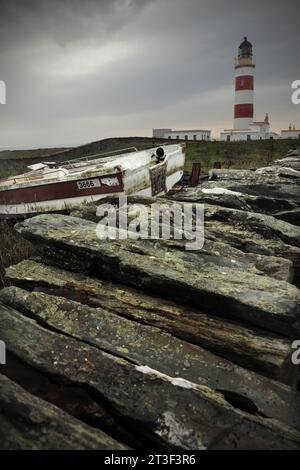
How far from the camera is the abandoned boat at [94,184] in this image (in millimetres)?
9438

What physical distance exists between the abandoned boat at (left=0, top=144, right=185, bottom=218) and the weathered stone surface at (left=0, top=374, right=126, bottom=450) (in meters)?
7.04

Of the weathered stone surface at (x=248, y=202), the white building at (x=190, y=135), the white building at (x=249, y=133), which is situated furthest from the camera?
the white building at (x=190, y=135)

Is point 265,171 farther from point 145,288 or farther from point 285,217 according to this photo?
point 145,288

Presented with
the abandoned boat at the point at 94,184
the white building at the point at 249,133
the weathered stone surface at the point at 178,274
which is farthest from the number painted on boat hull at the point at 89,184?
the white building at the point at 249,133

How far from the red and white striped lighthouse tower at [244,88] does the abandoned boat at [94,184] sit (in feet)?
164

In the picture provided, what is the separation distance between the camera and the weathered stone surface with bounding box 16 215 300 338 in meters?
3.77

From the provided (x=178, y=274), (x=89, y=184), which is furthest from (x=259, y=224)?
(x=89, y=184)

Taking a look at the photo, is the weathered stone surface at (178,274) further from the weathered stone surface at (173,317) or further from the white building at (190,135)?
the white building at (190,135)

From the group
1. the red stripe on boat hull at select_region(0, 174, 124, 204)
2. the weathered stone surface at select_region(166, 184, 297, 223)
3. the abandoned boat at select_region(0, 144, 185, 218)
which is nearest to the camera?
the weathered stone surface at select_region(166, 184, 297, 223)

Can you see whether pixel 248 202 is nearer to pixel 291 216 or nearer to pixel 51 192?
pixel 291 216

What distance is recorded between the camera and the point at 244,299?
382 centimetres

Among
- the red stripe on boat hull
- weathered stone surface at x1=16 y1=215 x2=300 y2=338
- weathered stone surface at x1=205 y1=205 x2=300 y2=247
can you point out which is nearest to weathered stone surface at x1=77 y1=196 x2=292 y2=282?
weathered stone surface at x1=205 y1=205 x2=300 y2=247

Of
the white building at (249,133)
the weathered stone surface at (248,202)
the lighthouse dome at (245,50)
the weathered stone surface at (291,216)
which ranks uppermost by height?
the lighthouse dome at (245,50)

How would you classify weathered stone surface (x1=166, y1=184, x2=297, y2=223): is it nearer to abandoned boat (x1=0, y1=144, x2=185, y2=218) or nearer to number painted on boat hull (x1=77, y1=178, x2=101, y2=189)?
abandoned boat (x1=0, y1=144, x2=185, y2=218)
